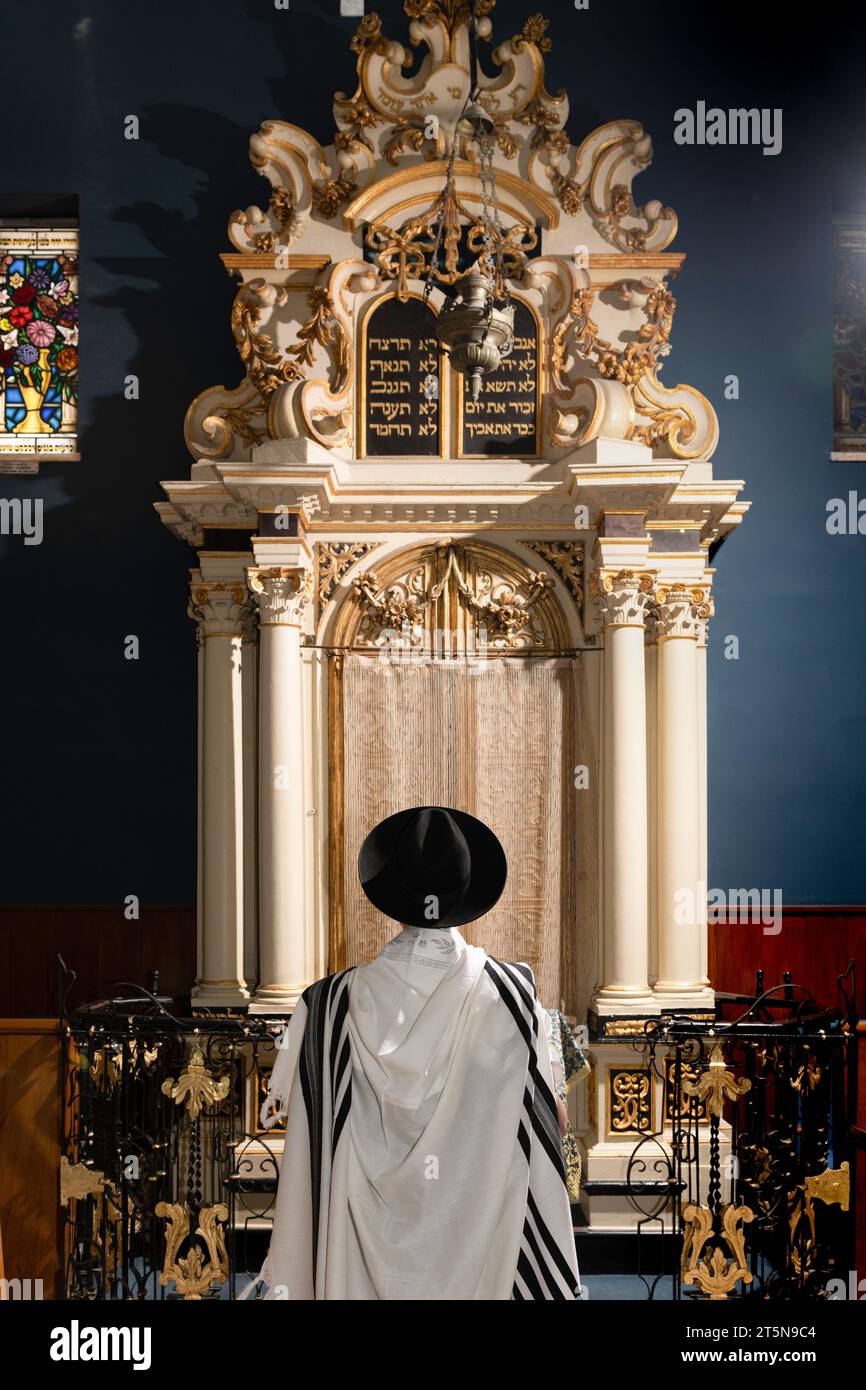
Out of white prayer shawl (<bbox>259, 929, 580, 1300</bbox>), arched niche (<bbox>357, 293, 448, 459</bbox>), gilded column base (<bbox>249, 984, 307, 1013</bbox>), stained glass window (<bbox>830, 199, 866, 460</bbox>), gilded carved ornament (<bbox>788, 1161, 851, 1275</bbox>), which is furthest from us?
stained glass window (<bbox>830, 199, 866, 460</bbox>)

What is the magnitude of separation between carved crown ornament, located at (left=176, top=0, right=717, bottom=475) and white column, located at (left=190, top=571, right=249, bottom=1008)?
83cm

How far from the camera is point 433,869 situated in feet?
9.48

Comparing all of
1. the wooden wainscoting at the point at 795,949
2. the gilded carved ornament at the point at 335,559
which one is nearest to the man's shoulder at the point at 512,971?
the gilded carved ornament at the point at 335,559

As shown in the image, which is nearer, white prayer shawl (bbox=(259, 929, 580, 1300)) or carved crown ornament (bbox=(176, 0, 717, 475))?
white prayer shawl (bbox=(259, 929, 580, 1300))

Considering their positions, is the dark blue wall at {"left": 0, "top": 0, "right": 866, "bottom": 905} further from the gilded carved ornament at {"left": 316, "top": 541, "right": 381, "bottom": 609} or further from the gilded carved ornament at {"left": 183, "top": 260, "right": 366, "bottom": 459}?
the gilded carved ornament at {"left": 316, "top": 541, "right": 381, "bottom": 609}

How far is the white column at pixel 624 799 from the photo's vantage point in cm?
656

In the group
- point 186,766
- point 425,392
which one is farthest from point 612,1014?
point 425,392

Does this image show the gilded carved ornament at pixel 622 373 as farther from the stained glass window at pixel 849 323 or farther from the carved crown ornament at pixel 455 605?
the stained glass window at pixel 849 323

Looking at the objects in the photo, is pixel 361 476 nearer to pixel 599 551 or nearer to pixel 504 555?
pixel 504 555

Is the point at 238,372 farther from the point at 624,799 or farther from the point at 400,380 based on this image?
the point at 624,799

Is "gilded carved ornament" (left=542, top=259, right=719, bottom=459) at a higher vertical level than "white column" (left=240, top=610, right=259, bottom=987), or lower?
higher

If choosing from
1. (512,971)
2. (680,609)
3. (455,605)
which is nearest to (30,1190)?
(512,971)

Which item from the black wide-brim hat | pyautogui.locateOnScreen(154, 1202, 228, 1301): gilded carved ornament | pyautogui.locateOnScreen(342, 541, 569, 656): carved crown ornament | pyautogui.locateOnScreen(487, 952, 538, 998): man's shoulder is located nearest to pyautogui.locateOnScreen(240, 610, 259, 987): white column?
pyautogui.locateOnScreen(342, 541, 569, 656): carved crown ornament

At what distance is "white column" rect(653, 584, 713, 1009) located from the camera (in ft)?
22.0
